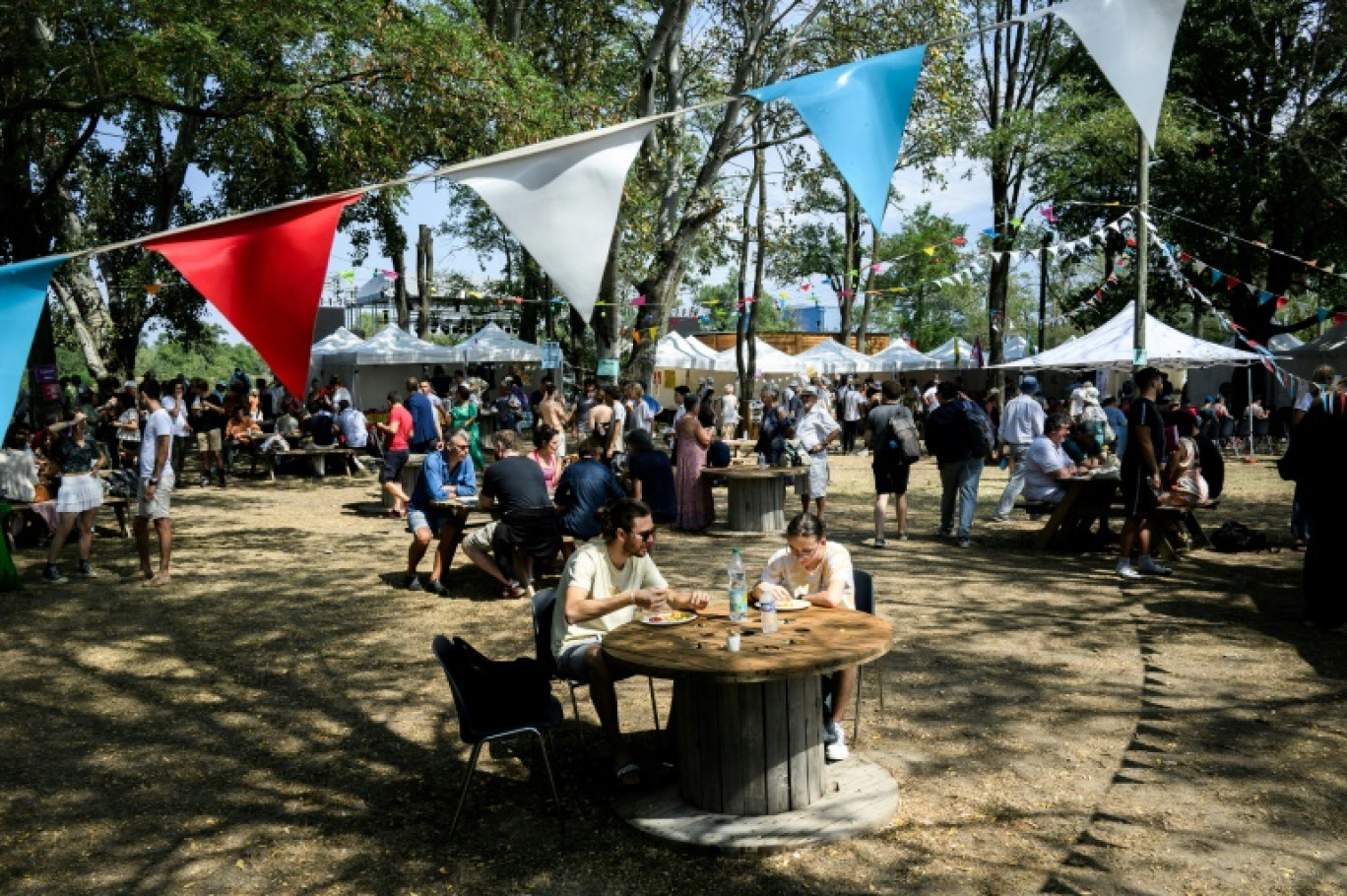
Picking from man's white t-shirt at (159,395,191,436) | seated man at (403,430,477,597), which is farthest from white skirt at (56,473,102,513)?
man's white t-shirt at (159,395,191,436)

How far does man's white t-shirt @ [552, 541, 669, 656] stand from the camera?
4.80m

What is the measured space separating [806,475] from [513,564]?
417 centimetres

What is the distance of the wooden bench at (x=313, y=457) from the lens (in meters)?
17.5

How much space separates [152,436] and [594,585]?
5.33 meters

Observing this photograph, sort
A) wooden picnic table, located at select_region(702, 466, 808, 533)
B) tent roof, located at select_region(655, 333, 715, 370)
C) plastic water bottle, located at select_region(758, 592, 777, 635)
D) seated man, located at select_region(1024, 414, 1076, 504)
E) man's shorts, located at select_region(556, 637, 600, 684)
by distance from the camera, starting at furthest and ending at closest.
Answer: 1. tent roof, located at select_region(655, 333, 715, 370)
2. wooden picnic table, located at select_region(702, 466, 808, 533)
3. seated man, located at select_region(1024, 414, 1076, 504)
4. man's shorts, located at select_region(556, 637, 600, 684)
5. plastic water bottle, located at select_region(758, 592, 777, 635)

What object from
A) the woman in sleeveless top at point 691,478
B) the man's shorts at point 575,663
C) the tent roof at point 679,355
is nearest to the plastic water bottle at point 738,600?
the man's shorts at point 575,663

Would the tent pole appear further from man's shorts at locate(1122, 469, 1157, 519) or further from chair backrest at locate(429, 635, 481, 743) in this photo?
chair backrest at locate(429, 635, 481, 743)

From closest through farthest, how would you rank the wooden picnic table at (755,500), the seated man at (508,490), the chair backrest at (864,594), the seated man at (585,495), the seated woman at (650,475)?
the chair backrest at (864,594) → the seated man at (508,490) → the seated man at (585,495) → the seated woman at (650,475) → the wooden picnic table at (755,500)

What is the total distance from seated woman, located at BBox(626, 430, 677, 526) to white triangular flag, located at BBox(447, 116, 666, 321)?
21.2 feet

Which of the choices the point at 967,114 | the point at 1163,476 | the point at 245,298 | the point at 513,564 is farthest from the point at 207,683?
the point at 967,114

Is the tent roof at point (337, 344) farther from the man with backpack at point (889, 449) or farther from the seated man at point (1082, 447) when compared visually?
the seated man at point (1082, 447)

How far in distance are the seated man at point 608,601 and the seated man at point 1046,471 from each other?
6909 millimetres

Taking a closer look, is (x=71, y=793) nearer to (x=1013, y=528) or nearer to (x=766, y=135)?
(x=1013, y=528)

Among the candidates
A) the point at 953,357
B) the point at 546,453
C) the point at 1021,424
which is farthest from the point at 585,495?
the point at 953,357
